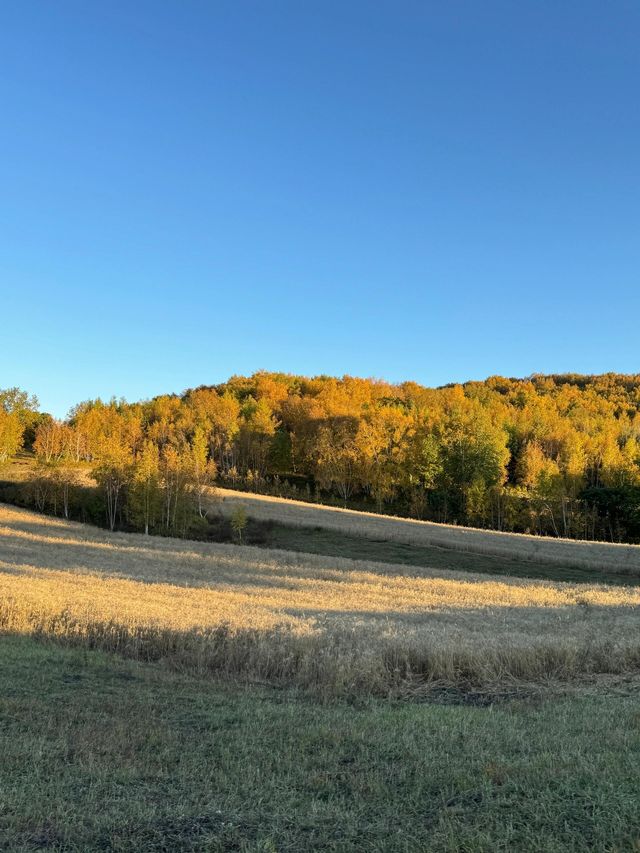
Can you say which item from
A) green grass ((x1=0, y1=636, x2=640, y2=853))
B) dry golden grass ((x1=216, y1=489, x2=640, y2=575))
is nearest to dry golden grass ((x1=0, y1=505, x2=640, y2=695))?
green grass ((x1=0, y1=636, x2=640, y2=853))

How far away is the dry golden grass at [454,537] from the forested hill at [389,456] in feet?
33.8

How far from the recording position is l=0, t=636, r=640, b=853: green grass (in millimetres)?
4992

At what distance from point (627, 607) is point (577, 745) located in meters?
18.6

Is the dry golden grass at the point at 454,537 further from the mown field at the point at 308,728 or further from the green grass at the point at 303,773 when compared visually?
the green grass at the point at 303,773

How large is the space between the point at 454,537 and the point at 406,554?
8.42m

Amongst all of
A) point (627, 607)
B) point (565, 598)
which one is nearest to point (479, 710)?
point (627, 607)

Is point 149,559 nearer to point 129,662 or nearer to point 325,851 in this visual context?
point 129,662

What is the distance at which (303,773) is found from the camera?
20.8 ft

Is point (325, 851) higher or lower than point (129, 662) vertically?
higher

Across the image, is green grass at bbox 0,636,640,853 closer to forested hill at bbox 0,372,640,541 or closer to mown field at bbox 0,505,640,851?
mown field at bbox 0,505,640,851

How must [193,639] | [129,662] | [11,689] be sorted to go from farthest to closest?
[193,639], [129,662], [11,689]

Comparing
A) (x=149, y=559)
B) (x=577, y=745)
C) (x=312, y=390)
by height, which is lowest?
(x=149, y=559)

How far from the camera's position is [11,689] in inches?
359

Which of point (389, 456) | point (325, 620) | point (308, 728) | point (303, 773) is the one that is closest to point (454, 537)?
point (325, 620)
